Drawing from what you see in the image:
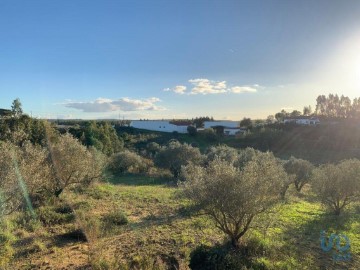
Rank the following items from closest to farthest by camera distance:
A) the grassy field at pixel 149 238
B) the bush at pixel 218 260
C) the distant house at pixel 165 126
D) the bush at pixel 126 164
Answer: the bush at pixel 218 260 → the grassy field at pixel 149 238 → the bush at pixel 126 164 → the distant house at pixel 165 126

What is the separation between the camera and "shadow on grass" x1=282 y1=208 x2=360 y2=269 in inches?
514

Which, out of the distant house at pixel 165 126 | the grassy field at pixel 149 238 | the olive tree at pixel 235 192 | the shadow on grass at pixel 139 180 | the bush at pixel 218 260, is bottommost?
the shadow on grass at pixel 139 180

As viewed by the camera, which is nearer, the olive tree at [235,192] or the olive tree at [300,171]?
the olive tree at [235,192]

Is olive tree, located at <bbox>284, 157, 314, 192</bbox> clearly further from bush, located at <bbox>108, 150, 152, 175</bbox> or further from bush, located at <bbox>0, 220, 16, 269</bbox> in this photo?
bush, located at <bbox>0, 220, 16, 269</bbox>

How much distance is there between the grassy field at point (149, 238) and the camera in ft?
40.3

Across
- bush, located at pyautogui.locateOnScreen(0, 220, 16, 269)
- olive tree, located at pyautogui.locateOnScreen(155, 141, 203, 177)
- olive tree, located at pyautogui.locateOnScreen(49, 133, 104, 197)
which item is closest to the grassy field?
bush, located at pyautogui.locateOnScreen(0, 220, 16, 269)

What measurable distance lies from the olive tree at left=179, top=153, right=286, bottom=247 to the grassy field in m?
0.97

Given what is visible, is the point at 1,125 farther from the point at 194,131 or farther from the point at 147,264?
the point at 194,131

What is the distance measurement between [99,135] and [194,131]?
42619mm

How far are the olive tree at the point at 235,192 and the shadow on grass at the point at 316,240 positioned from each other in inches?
107

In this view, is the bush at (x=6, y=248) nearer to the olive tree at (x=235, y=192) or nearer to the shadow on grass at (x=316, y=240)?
the olive tree at (x=235, y=192)

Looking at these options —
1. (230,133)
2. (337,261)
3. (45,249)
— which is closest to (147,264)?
(45,249)

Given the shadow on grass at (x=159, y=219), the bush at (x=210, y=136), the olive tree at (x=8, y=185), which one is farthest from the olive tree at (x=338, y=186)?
the bush at (x=210, y=136)

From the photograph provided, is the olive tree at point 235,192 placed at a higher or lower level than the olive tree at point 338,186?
higher
